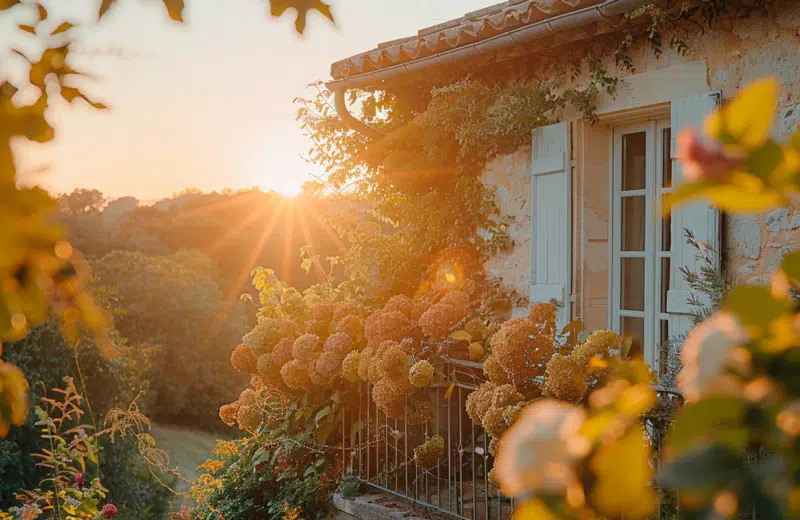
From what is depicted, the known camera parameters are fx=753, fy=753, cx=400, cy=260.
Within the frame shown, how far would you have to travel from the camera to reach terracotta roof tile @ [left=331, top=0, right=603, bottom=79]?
14.8 feet

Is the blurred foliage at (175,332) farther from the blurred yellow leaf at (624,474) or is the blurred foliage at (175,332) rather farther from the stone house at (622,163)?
the blurred yellow leaf at (624,474)

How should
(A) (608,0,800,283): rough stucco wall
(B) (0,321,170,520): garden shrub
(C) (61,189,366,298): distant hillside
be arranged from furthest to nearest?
1. (C) (61,189,366,298): distant hillside
2. (B) (0,321,170,520): garden shrub
3. (A) (608,0,800,283): rough stucco wall

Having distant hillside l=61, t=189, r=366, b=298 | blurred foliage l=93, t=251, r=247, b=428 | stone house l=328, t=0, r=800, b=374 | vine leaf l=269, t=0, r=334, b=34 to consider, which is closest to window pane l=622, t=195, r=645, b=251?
stone house l=328, t=0, r=800, b=374

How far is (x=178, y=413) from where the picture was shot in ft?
61.9

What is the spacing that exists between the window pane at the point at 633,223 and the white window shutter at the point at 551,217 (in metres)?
0.36

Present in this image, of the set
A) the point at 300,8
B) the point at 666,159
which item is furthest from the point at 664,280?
the point at 300,8

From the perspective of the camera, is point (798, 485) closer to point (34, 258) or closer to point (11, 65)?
point (34, 258)

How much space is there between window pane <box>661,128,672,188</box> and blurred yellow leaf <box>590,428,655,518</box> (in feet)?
14.1

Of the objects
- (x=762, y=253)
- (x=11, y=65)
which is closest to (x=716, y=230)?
(x=762, y=253)

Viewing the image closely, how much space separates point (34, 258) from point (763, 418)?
68cm

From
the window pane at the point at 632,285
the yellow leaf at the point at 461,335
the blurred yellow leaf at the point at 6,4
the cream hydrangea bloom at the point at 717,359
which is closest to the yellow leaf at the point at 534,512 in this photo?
the cream hydrangea bloom at the point at 717,359

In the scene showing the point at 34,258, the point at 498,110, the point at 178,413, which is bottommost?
the point at 178,413

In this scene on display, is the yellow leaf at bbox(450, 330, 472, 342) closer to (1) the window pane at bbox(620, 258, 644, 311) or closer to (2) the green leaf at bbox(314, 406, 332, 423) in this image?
(2) the green leaf at bbox(314, 406, 332, 423)

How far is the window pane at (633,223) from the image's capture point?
474cm
